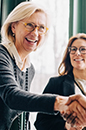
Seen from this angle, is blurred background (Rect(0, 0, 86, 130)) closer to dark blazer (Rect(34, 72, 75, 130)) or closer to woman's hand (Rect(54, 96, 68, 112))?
dark blazer (Rect(34, 72, 75, 130))

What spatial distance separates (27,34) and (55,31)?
484 mm

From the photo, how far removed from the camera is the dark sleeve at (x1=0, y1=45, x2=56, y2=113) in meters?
0.78

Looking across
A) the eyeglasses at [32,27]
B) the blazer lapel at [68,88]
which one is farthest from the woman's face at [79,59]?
the eyeglasses at [32,27]

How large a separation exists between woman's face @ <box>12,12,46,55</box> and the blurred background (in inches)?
14.3

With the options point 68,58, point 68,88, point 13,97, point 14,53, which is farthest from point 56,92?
point 13,97

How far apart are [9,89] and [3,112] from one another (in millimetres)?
243

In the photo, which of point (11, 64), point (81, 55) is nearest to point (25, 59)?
point (11, 64)

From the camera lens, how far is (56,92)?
1216mm

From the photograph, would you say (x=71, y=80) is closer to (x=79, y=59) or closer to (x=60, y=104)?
(x=79, y=59)

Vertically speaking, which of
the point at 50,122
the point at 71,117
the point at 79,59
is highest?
the point at 79,59

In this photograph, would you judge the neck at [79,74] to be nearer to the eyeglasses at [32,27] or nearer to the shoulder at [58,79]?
the shoulder at [58,79]

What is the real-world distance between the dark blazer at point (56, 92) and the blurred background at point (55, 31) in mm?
275

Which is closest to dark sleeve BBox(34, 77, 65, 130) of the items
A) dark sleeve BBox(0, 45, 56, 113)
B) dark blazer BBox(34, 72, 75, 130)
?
dark blazer BBox(34, 72, 75, 130)

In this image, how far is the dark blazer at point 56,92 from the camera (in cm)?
115
